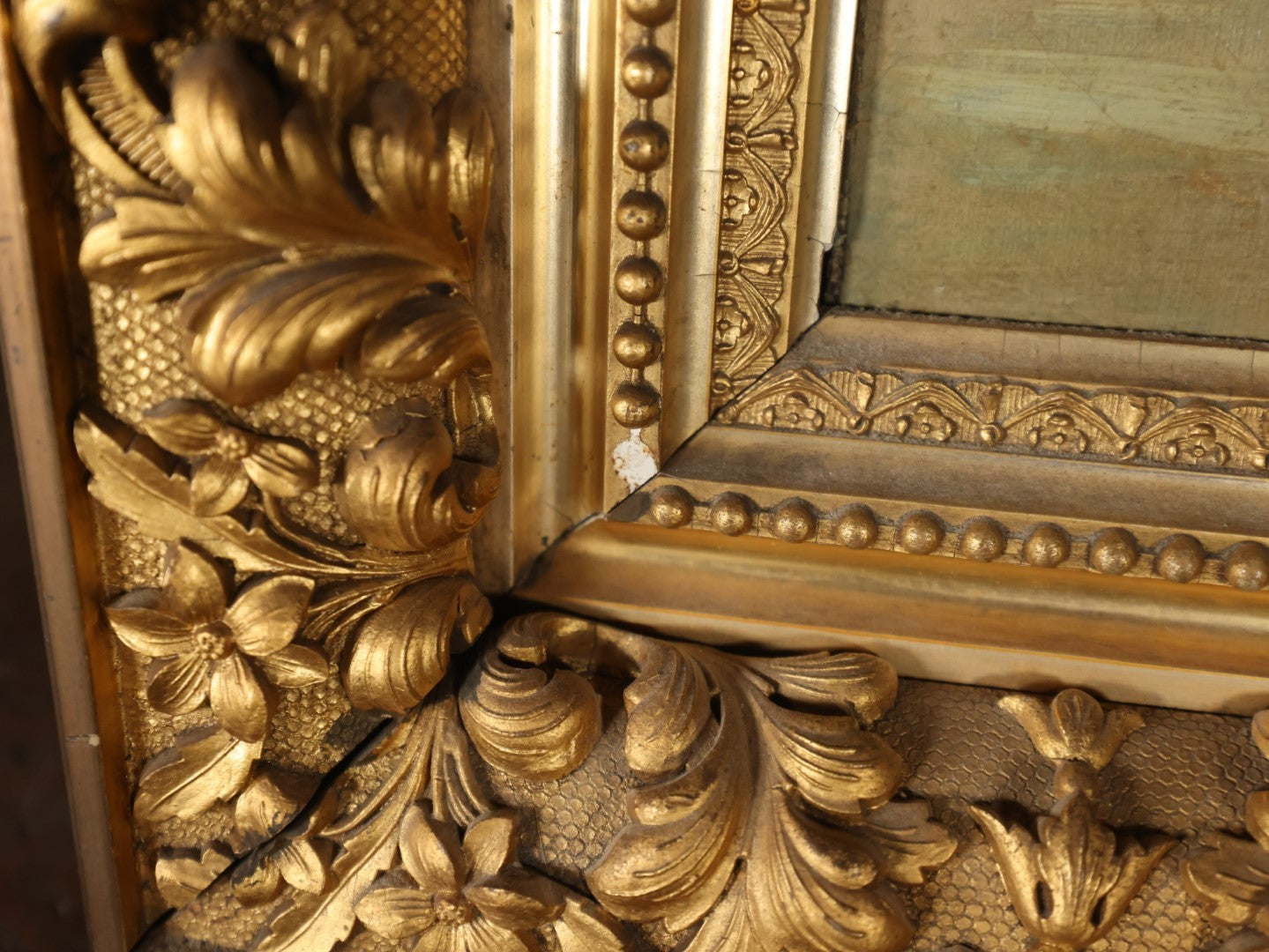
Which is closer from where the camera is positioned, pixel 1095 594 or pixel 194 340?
pixel 194 340

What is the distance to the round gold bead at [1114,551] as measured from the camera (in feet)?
1.60

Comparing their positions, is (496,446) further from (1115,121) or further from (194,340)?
(1115,121)

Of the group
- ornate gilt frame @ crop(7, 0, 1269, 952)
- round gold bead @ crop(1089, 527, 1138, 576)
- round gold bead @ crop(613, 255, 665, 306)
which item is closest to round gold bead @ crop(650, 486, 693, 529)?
ornate gilt frame @ crop(7, 0, 1269, 952)

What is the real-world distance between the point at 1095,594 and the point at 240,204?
458 millimetres

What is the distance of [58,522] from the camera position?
427 mm

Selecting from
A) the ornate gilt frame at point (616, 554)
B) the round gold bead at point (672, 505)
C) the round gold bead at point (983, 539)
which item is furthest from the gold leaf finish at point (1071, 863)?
the round gold bead at point (672, 505)

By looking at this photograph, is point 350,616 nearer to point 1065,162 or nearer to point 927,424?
point 927,424

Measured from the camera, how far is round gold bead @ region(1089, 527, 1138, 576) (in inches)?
19.2

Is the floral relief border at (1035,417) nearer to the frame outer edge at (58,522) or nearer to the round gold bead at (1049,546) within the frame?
the round gold bead at (1049,546)

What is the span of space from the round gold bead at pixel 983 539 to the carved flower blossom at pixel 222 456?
0.33 meters

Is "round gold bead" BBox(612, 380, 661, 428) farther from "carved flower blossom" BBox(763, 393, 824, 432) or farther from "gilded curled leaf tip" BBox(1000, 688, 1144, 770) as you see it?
"gilded curled leaf tip" BBox(1000, 688, 1144, 770)

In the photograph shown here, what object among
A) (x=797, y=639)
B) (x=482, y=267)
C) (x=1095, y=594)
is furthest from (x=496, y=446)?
(x=1095, y=594)

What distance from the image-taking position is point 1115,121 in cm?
47

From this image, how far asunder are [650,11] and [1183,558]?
0.38 m
